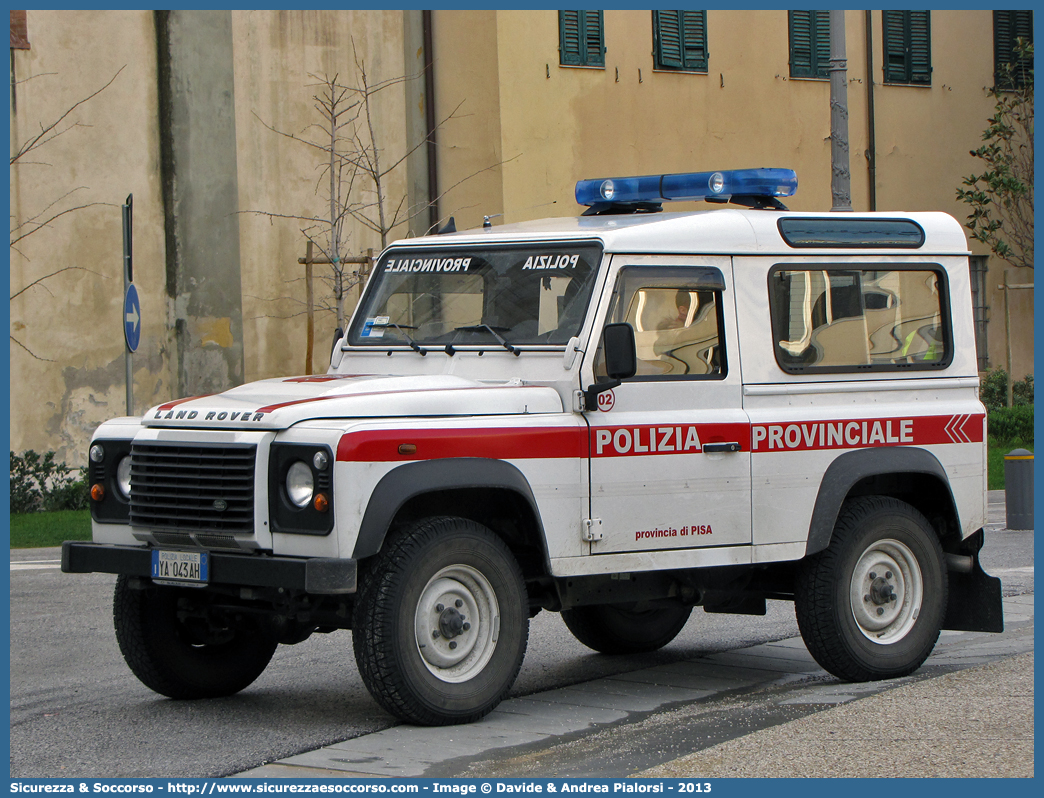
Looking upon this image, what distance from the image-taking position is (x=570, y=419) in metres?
7.29

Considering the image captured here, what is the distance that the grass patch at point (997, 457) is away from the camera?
20.5m

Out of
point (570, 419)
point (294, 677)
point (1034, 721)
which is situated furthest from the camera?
point (294, 677)

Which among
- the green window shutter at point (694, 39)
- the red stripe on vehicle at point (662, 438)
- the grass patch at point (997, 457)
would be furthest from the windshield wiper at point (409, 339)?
the green window shutter at point (694, 39)

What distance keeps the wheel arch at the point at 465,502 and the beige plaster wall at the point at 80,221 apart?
13480 millimetres

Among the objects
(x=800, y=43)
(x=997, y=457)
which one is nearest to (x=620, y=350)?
(x=997, y=457)

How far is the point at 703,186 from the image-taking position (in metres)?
8.44

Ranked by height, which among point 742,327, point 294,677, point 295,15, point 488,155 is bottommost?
point 294,677

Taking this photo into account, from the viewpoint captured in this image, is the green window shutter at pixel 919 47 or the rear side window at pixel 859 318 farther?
the green window shutter at pixel 919 47

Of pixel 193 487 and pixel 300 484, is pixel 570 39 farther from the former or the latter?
pixel 300 484

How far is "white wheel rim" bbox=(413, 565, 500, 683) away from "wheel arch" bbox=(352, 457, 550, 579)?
0.32 meters

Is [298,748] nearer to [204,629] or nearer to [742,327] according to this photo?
[204,629]

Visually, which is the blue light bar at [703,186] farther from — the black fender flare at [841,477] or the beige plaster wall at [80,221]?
the beige plaster wall at [80,221]

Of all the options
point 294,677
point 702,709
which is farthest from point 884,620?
point 294,677

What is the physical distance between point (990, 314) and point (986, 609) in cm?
1996
